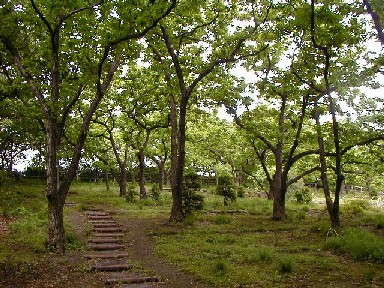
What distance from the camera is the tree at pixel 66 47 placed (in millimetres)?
9625

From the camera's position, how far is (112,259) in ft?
33.0

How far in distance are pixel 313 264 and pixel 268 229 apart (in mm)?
5592

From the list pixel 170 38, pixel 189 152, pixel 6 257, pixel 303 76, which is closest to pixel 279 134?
pixel 303 76

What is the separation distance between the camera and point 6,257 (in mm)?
9617

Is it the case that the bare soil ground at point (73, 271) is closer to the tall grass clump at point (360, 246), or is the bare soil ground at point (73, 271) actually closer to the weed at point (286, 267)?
the weed at point (286, 267)

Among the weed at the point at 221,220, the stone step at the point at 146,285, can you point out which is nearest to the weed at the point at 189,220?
the weed at the point at 221,220

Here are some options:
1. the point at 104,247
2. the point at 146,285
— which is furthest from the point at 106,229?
the point at 146,285

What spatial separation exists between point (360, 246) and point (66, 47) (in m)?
10.7

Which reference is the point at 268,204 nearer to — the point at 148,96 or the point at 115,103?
the point at 148,96

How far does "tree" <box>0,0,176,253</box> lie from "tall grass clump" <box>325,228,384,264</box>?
8.68m

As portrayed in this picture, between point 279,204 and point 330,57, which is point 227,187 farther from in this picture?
point 330,57

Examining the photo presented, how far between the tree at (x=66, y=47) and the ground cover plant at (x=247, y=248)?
1.99 meters

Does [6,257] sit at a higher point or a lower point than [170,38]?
lower

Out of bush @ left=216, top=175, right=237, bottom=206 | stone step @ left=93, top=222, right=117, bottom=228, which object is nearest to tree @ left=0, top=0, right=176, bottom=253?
stone step @ left=93, top=222, right=117, bottom=228
